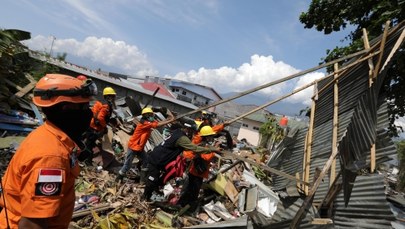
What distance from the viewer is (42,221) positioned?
1.58 m

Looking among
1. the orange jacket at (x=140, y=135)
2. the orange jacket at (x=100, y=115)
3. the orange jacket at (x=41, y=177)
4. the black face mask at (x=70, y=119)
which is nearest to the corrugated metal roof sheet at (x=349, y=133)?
the black face mask at (x=70, y=119)

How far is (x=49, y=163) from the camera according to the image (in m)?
1.59

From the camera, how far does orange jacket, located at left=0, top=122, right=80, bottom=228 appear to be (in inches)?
61.4

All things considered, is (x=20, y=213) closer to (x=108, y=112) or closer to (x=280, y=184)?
(x=280, y=184)

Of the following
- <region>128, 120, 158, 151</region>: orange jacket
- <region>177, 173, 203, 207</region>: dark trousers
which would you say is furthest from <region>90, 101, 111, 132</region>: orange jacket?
<region>177, 173, 203, 207</region>: dark trousers

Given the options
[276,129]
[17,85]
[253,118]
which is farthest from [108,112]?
[253,118]

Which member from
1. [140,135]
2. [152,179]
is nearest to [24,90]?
[140,135]

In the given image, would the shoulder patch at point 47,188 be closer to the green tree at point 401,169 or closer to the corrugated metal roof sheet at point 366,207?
the corrugated metal roof sheet at point 366,207

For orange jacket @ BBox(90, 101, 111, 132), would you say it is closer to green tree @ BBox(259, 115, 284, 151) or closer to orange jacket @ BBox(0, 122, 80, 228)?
orange jacket @ BBox(0, 122, 80, 228)

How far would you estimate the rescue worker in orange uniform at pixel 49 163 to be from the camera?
1563 mm

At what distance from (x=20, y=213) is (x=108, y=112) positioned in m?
6.15

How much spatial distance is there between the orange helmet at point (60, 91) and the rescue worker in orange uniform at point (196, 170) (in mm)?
4435

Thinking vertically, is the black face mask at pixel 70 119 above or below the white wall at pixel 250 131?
below

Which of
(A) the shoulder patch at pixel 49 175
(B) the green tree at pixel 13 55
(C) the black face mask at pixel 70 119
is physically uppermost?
(B) the green tree at pixel 13 55
